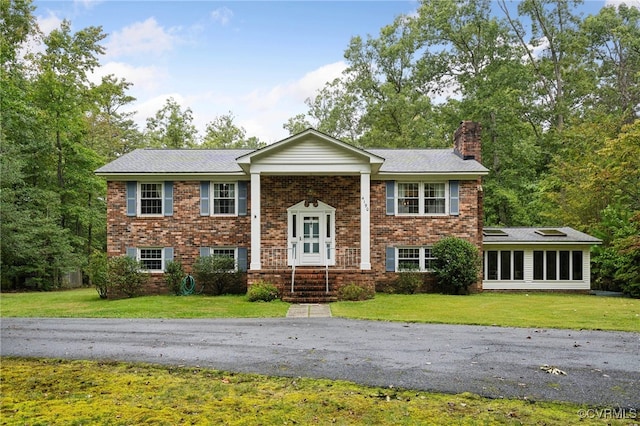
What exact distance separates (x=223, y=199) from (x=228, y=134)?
2988 centimetres

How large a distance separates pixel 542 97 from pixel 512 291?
20.6 metres

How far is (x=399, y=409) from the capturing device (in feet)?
16.8

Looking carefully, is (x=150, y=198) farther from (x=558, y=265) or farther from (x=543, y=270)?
(x=558, y=265)

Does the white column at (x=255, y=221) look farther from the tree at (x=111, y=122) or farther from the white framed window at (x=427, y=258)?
the tree at (x=111, y=122)

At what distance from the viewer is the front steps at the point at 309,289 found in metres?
16.2

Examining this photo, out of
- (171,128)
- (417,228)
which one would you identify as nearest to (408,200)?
(417,228)

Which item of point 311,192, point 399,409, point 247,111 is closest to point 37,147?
point 311,192

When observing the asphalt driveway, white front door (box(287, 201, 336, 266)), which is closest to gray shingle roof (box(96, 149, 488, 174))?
white front door (box(287, 201, 336, 266))

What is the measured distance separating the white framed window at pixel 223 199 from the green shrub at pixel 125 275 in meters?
3.84

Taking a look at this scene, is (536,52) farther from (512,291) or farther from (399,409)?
(399,409)

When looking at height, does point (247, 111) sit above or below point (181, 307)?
above

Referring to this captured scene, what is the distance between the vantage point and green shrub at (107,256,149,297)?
1827 cm

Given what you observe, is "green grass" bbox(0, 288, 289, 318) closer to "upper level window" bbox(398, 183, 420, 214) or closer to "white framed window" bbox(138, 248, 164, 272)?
"white framed window" bbox(138, 248, 164, 272)

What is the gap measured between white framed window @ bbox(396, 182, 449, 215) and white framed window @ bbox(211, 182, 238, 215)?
22.5ft
